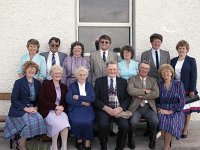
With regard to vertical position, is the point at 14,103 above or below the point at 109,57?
below

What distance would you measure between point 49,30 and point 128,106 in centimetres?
210

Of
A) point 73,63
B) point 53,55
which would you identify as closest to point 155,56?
point 73,63

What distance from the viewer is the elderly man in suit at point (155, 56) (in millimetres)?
6578

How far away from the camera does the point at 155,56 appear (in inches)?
263

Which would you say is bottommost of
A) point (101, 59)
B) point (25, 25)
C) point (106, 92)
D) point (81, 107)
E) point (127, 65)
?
point (81, 107)

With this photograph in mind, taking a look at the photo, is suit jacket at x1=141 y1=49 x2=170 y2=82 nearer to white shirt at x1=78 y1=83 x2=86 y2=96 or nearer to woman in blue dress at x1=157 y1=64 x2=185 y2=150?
woman in blue dress at x1=157 y1=64 x2=185 y2=150

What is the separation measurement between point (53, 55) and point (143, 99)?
5.86ft

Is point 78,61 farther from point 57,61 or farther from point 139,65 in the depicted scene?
point 139,65

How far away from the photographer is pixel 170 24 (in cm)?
714

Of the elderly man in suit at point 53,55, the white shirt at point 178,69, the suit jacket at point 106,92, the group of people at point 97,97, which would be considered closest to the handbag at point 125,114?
the group of people at point 97,97

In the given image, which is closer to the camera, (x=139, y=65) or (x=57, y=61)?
(x=139, y=65)

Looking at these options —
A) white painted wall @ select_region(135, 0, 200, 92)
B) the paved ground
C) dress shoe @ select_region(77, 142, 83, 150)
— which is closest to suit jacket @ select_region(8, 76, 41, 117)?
the paved ground

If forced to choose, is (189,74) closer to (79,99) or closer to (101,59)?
(101,59)

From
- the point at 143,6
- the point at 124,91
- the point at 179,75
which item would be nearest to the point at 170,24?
the point at 143,6
